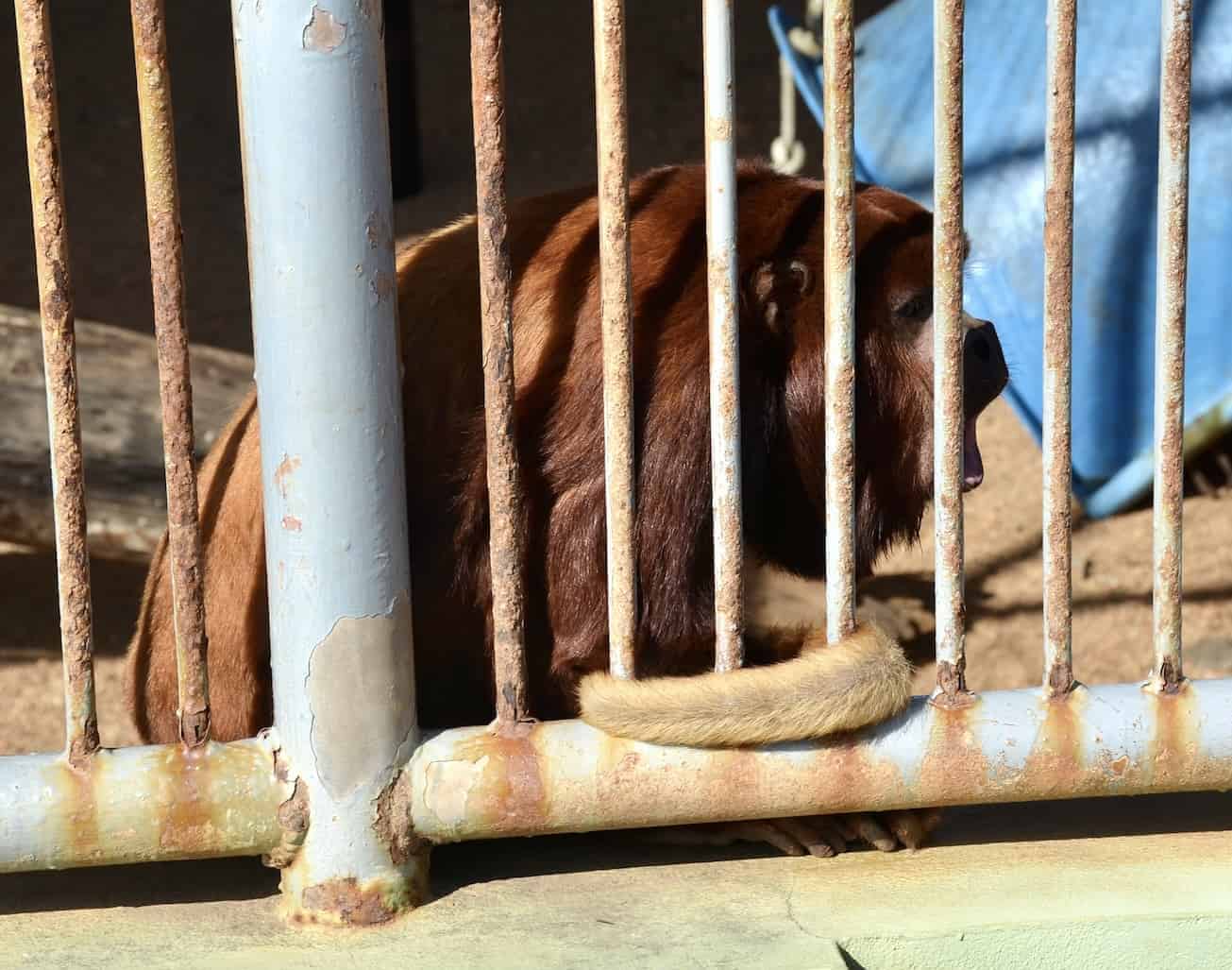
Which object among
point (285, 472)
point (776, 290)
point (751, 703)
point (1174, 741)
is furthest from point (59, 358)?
point (1174, 741)

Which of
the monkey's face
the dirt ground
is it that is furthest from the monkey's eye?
the dirt ground

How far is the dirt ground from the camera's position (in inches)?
223

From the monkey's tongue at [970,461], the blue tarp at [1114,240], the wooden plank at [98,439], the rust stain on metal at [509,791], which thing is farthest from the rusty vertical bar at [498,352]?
the blue tarp at [1114,240]

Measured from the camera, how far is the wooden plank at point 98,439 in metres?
5.18

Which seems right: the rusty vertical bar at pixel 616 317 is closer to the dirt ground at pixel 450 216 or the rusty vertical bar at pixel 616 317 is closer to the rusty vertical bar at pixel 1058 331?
the rusty vertical bar at pixel 1058 331

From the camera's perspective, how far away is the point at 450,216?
318 inches

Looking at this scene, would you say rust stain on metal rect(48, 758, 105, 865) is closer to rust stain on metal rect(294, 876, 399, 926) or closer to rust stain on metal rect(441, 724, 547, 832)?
rust stain on metal rect(294, 876, 399, 926)

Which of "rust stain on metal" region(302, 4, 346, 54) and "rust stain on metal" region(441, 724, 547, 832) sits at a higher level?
"rust stain on metal" region(302, 4, 346, 54)

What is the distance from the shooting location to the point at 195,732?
2.35 m

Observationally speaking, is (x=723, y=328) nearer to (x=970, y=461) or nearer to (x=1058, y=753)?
(x=1058, y=753)

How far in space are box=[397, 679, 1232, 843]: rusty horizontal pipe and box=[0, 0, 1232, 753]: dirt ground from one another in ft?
9.63

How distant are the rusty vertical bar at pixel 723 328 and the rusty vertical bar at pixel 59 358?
873 mm

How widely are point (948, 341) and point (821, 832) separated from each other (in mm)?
844

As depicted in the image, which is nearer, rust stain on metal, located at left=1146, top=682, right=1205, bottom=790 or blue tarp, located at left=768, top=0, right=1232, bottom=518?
rust stain on metal, located at left=1146, top=682, right=1205, bottom=790
